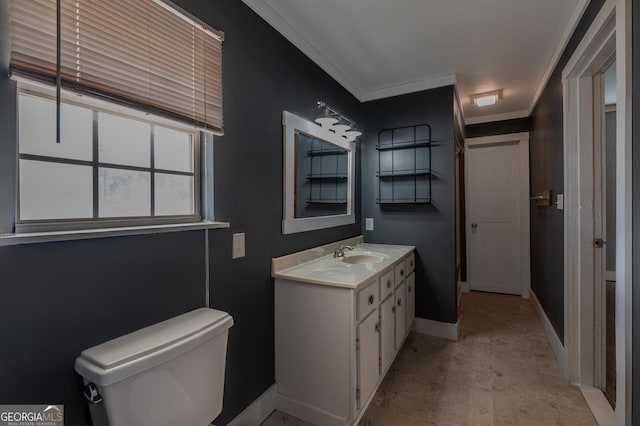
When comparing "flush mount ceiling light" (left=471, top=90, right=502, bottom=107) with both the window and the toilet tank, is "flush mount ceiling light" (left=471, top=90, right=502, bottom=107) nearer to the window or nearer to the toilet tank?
the window

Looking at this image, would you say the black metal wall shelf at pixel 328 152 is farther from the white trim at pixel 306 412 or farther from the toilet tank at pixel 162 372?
the white trim at pixel 306 412

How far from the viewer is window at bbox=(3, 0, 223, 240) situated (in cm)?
85

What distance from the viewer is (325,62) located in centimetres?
230

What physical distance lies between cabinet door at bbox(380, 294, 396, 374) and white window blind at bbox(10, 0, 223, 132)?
5.02ft

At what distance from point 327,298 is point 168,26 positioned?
57.5 inches

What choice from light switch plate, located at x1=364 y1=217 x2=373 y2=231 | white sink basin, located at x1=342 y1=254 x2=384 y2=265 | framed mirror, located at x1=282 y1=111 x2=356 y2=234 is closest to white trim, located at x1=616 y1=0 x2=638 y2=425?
white sink basin, located at x1=342 y1=254 x2=384 y2=265

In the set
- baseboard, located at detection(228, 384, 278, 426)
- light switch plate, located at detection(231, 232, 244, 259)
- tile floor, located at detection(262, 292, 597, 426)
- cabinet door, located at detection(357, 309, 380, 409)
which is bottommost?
tile floor, located at detection(262, 292, 597, 426)

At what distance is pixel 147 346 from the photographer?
0.96m

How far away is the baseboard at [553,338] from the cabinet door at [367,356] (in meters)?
1.43

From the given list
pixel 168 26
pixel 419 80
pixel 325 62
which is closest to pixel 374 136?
pixel 419 80

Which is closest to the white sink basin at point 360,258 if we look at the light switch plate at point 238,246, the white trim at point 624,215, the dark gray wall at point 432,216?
the dark gray wall at point 432,216

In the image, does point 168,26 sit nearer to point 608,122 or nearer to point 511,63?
point 511,63

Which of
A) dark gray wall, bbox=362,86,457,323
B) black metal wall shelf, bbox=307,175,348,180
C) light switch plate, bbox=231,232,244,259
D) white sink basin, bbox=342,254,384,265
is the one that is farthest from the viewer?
dark gray wall, bbox=362,86,457,323

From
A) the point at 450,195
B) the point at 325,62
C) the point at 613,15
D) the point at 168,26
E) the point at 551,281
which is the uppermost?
the point at 325,62
